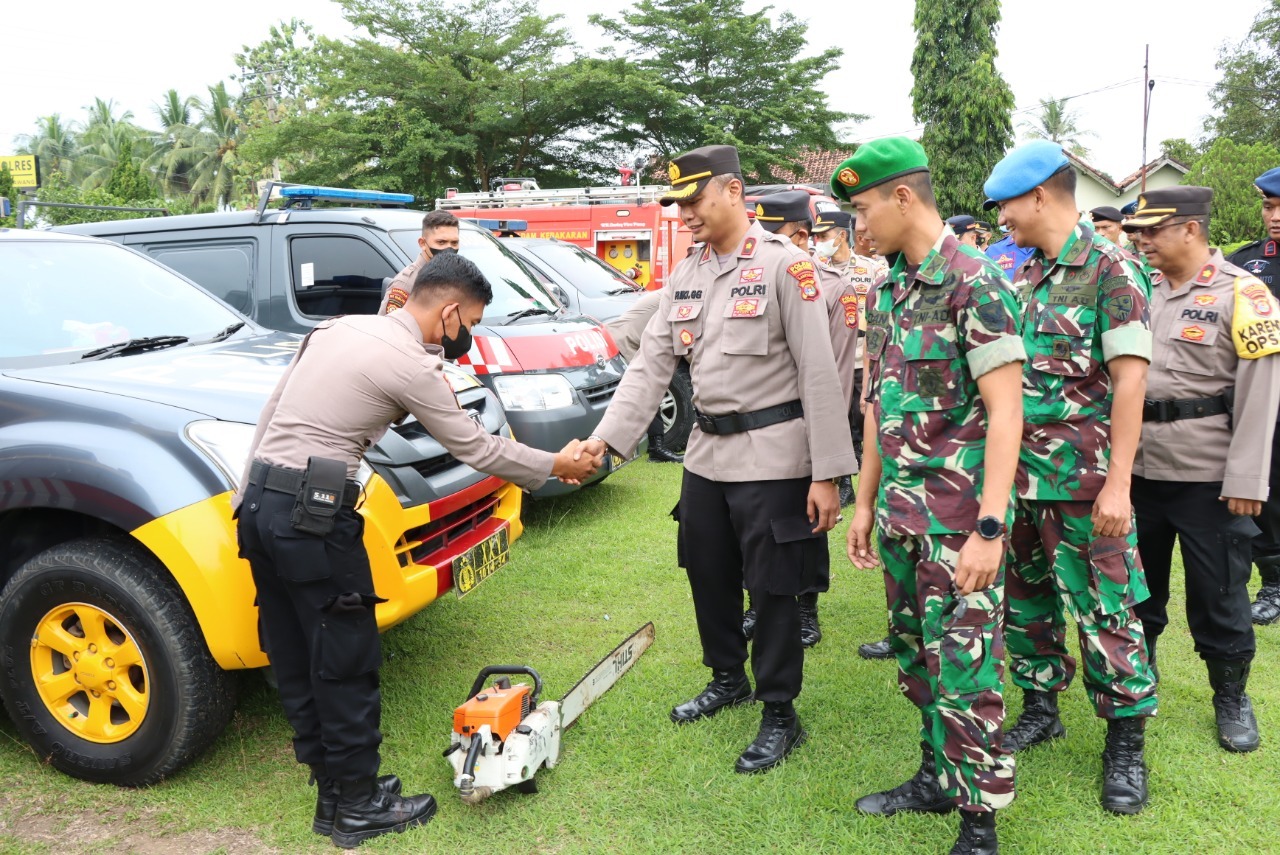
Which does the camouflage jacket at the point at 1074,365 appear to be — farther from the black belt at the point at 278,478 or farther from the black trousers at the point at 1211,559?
the black belt at the point at 278,478

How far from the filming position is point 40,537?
9.61 ft

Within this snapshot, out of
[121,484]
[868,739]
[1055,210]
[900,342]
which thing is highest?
[1055,210]

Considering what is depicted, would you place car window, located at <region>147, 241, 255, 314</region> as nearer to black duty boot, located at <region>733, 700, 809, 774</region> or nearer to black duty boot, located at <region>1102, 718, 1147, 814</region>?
black duty boot, located at <region>733, 700, 809, 774</region>

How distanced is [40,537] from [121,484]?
21.0 inches

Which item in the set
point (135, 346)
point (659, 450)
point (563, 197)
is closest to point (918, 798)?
point (135, 346)

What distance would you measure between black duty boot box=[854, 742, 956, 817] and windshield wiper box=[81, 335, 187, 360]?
306cm

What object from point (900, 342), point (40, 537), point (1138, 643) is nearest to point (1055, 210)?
point (900, 342)

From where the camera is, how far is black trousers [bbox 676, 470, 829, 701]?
114 inches

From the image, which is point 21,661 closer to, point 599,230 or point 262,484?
point 262,484

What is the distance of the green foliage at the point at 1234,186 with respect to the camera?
2300cm

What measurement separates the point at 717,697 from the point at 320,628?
4.90 feet

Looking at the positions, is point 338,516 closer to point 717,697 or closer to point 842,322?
point 717,697

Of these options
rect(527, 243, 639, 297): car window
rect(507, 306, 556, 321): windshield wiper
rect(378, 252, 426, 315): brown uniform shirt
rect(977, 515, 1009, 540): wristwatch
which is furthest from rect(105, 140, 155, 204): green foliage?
rect(977, 515, 1009, 540): wristwatch

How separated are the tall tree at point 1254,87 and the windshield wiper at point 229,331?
4146 cm
